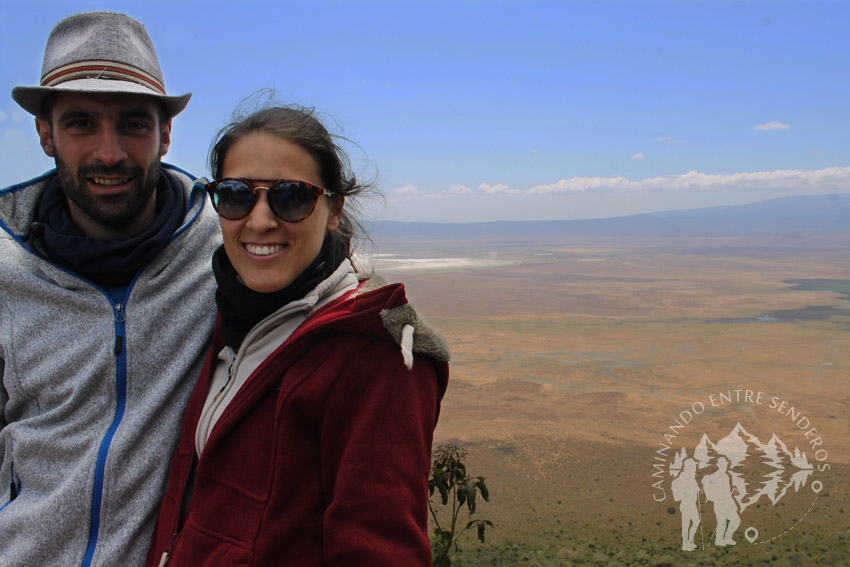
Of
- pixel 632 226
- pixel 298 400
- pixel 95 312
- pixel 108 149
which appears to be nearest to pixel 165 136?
pixel 108 149

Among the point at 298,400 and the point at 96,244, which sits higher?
the point at 96,244

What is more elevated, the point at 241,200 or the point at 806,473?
the point at 241,200

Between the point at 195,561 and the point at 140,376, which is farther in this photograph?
the point at 140,376

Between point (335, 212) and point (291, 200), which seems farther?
point (335, 212)

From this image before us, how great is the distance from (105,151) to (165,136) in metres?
0.24

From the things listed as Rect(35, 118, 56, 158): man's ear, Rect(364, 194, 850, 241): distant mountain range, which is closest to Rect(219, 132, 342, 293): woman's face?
Rect(35, 118, 56, 158): man's ear

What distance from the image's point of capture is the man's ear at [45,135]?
68.4 inches

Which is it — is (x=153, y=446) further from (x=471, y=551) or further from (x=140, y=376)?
(x=471, y=551)

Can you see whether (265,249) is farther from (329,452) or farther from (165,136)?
(165,136)

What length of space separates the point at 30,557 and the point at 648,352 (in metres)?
20.5

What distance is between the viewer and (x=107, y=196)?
169cm

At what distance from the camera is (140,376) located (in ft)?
5.24

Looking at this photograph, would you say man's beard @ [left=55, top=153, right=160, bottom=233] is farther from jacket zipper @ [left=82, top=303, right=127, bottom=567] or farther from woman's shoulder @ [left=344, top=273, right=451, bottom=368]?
woman's shoulder @ [left=344, top=273, right=451, bottom=368]

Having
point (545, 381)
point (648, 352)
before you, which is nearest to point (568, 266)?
point (648, 352)
